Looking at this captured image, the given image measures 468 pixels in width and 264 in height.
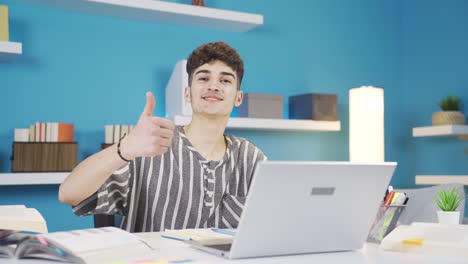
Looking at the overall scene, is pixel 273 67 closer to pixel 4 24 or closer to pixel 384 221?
pixel 4 24

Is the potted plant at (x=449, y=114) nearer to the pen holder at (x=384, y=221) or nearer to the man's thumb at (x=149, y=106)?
the pen holder at (x=384, y=221)

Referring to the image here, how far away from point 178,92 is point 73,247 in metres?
2.13

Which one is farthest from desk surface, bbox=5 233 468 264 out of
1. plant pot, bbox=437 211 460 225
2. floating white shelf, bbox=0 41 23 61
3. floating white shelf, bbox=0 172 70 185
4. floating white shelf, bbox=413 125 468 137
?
floating white shelf, bbox=413 125 468 137

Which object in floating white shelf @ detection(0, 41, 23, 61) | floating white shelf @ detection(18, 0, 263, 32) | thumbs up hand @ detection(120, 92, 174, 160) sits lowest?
thumbs up hand @ detection(120, 92, 174, 160)

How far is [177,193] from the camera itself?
1.80 m

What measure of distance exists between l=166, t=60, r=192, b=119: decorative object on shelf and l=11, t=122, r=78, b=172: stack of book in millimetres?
564

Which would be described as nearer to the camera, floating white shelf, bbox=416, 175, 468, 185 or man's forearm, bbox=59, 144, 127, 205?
man's forearm, bbox=59, 144, 127, 205

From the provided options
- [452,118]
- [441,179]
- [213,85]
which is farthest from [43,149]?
[452,118]

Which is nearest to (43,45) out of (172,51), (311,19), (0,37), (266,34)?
(0,37)

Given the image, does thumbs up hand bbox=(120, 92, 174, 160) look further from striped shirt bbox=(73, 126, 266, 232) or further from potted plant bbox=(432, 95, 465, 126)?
potted plant bbox=(432, 95, 465, 126)

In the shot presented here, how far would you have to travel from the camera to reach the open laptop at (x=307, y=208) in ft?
3.19

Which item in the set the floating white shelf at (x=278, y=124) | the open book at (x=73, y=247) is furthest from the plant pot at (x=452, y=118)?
the open book at (x=73, y=247)

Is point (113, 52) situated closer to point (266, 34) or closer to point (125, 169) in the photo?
point (266, 34)

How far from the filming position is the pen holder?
1.26 meters
